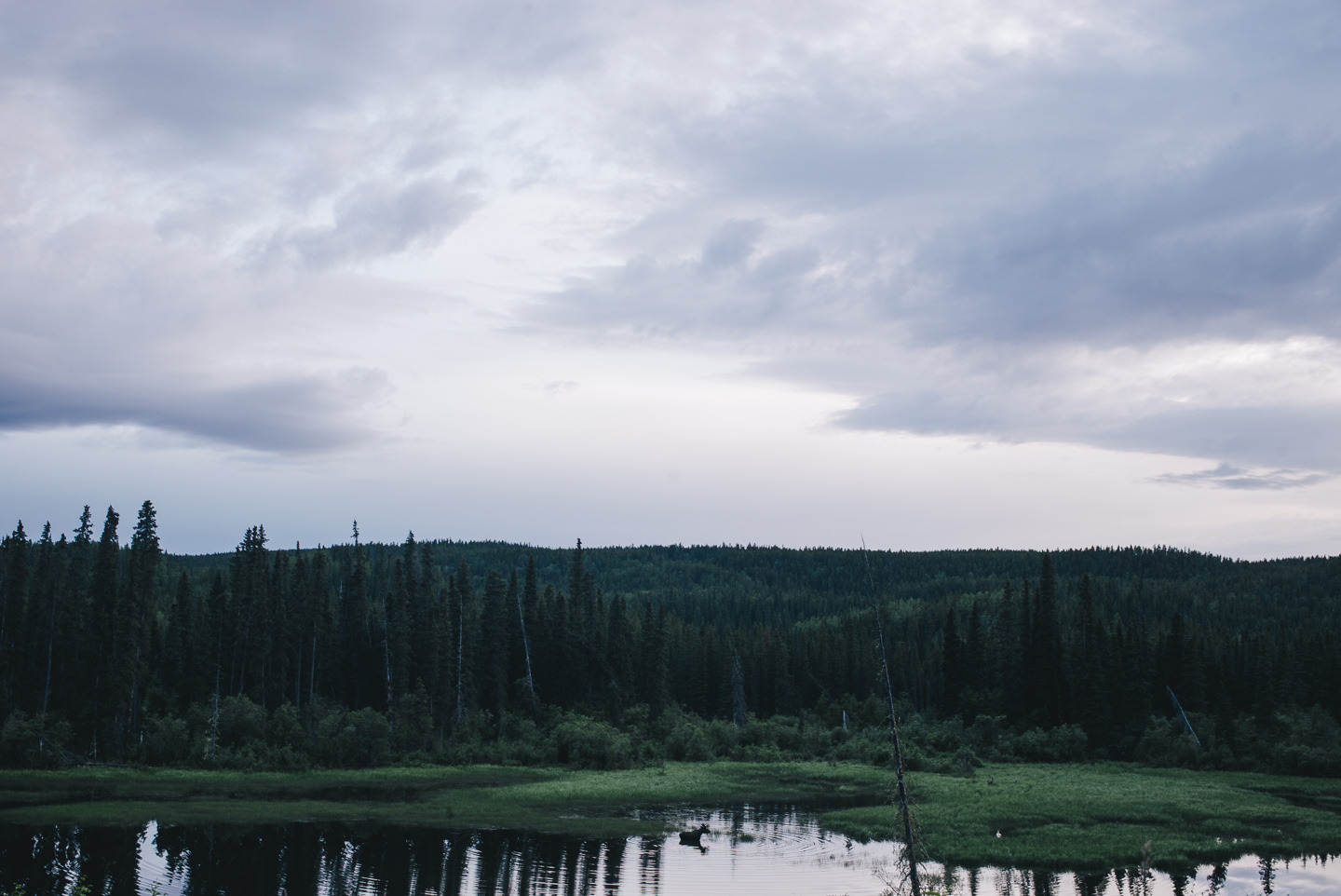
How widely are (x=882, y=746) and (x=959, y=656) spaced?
24.1 meters

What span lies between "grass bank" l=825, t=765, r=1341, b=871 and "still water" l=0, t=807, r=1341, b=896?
2031 millimetres

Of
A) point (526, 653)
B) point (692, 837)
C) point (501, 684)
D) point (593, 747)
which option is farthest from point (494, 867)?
point (526, 653)

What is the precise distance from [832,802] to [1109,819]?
662 inches

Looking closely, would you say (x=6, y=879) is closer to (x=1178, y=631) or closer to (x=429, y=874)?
(x=429, y=874)

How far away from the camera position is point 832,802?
64.1m

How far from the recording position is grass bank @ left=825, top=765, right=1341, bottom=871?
45.1 meters

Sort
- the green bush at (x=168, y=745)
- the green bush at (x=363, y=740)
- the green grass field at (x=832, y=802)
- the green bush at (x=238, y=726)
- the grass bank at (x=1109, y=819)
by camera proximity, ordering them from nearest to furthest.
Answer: the grass bank at (x=1109, y=819) < the green grass field at (x=832, y=802) < the green bush at (x=168, y=745) < the green bush at (x=363, y=740) < the green bush at (x=238, y=726)

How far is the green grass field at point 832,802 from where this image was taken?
47.9 m

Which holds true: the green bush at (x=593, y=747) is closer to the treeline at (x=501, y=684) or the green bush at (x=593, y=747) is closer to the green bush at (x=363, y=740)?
the treeline at (x=501, y=684)

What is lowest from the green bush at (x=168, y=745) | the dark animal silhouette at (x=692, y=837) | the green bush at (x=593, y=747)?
the green bush at (x=593, y=747)

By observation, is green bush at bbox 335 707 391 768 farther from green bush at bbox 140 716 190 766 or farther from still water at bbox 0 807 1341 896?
still water at bbox 0 807 1341 896

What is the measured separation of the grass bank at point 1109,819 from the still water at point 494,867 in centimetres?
203

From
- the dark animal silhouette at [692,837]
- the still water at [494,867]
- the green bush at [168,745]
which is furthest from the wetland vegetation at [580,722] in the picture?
the dark animal silhouette at [692,837]

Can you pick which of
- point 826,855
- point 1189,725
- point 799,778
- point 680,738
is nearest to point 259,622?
point 680,738
